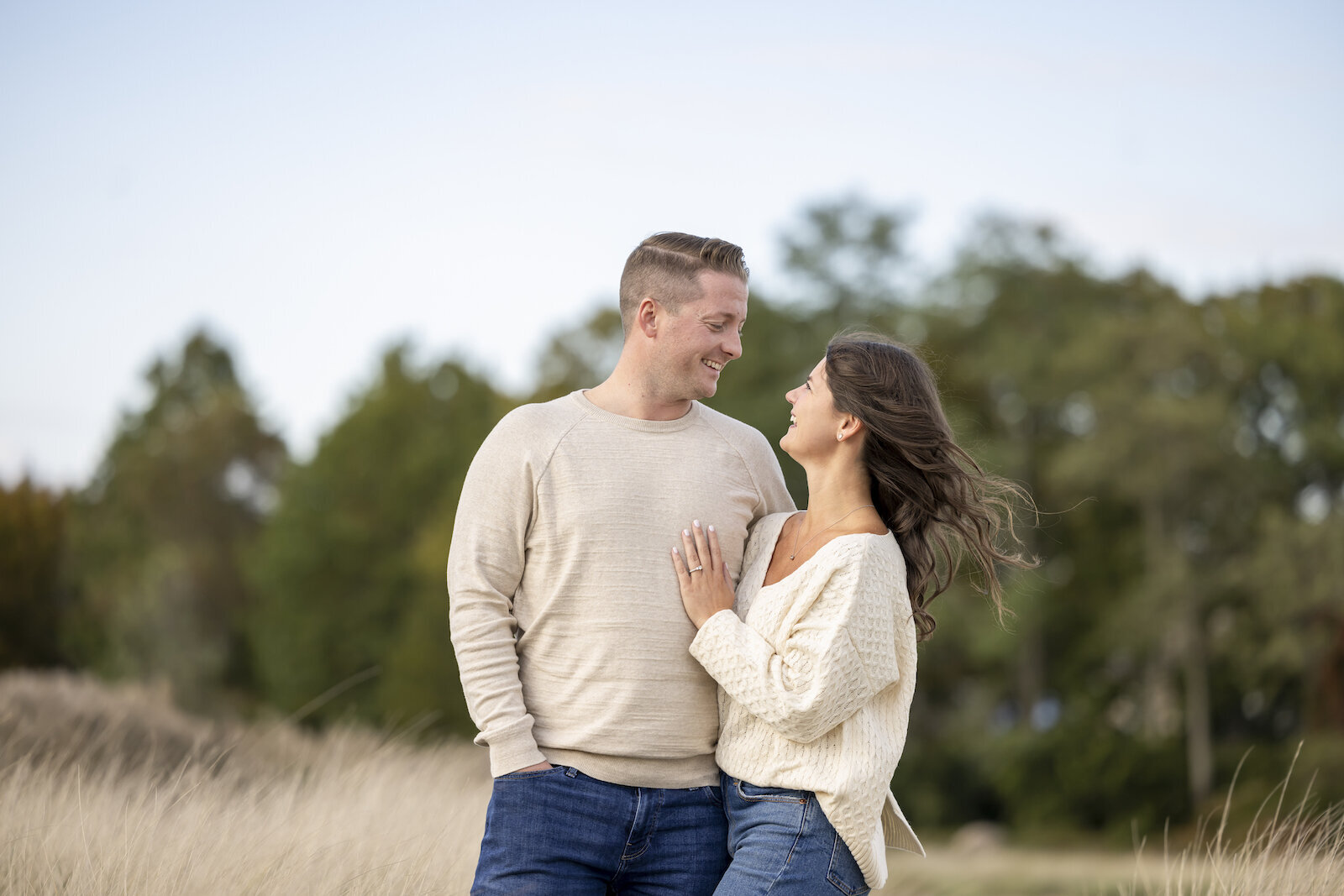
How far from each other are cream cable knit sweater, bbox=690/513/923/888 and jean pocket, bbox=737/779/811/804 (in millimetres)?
21

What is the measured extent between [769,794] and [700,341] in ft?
4.16

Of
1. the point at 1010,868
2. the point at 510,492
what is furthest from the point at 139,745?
the point at 1010,868

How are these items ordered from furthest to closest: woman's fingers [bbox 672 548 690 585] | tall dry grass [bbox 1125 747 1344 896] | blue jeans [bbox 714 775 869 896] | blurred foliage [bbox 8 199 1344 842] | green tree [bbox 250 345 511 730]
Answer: green tree [bbox 250 345 511 730] < blurred foliage [bbox 8 199 1344 842] < tall dry grass [bbox 1125 747 1344 896] < woman's fingers [bbox 672 548 690 585] < blue jeans [bbox 714 775 869 896]

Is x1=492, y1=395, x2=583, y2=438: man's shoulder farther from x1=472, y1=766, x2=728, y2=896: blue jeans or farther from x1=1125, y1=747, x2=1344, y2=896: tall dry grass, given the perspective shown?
x1=1125, y1=747, x2=1344, y2=896: tall dry grass

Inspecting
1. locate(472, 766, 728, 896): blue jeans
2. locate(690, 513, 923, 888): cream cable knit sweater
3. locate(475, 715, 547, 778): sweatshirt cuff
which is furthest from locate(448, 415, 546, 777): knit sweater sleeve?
locate(690, 513, 923, 888): cream cable knit sweater

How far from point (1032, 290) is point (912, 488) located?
1085 inches

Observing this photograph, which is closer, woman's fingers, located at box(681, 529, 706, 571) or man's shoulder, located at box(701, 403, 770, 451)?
woman's fingers, located at box(681, 529, 706, 571)

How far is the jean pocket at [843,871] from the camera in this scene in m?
3.30

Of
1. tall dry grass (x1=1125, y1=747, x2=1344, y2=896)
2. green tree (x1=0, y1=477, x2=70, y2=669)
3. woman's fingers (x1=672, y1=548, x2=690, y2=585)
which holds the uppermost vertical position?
woman's fingers (x1=672, y1=548, x2=690, y2=585)

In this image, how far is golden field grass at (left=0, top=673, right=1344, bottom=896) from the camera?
412cm

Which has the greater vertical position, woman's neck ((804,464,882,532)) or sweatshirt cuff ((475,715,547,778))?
woman's neck ((804,464,882,532))

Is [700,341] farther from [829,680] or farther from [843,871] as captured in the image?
[843,871]

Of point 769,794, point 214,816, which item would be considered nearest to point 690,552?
point 769,794

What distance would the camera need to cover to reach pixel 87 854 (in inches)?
158
